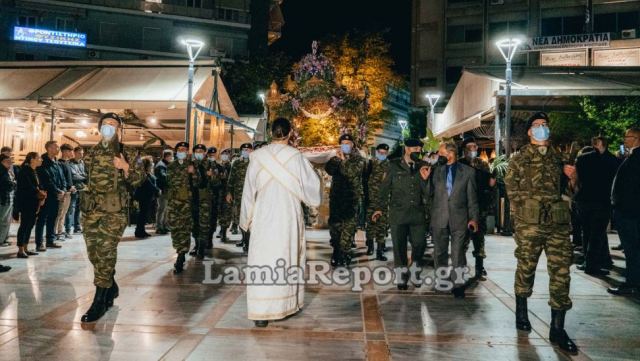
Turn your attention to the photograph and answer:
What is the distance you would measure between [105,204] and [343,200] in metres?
4.51

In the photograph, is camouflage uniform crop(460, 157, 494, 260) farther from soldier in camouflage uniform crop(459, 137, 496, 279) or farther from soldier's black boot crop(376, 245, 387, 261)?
soldier's black boot crop(376, 245, 387, 261)

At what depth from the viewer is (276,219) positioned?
508cm

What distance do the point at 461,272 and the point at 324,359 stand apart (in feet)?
9.51

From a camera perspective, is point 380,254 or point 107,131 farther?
point 380,254

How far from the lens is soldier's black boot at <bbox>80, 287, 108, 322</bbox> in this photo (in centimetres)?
511

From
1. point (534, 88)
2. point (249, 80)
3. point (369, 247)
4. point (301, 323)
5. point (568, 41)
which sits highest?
point (249, 80)

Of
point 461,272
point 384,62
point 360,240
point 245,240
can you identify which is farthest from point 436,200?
point 384,62

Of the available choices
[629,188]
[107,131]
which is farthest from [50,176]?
[629,188]

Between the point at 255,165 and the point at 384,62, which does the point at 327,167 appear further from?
the point at 384,62

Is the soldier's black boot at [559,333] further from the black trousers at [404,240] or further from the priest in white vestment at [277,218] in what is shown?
the priest in white vestment at [277,218]

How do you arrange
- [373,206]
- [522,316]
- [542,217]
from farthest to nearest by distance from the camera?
[373,206]
[522,316]
[542,217]

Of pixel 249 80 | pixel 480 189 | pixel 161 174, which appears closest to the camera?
pixel 480 189

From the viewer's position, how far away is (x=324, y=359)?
412cm

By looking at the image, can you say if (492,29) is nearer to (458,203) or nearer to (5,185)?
(458,203)
